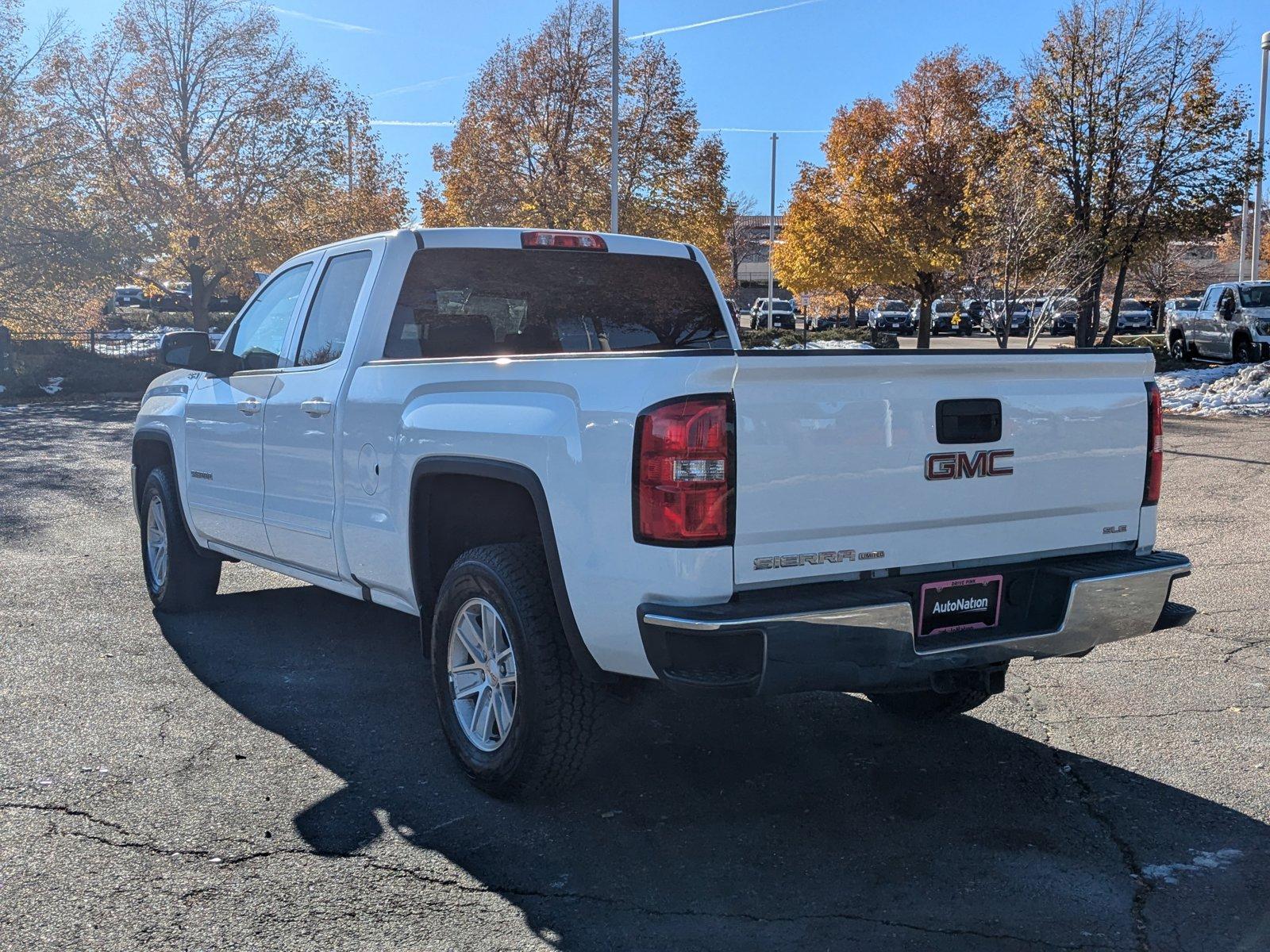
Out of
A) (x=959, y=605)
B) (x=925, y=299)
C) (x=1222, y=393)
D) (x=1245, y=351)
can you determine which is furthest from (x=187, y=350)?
(x=925, y=299)

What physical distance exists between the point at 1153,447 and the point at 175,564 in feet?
17.0

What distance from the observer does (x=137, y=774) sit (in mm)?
4551

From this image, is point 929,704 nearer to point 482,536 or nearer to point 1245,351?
point 482,536

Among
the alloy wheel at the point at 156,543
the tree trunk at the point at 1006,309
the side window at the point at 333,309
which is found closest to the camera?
the side window at the point at 333,309

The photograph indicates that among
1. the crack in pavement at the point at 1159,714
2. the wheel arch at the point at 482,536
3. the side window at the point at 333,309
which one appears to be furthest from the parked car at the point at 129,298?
the crack in pavement at the point at 1159,714

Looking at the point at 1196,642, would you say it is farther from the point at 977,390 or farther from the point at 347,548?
the point at 347,548

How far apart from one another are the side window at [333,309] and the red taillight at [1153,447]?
3.23 metres

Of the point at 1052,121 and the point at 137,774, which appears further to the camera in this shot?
the point at 1052,121

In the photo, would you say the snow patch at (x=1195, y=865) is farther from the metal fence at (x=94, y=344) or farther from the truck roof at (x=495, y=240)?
the metal fence at (x=94, y=344)

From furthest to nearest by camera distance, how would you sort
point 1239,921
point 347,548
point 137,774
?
point 347,548 → point 137,774 → point 1239,921

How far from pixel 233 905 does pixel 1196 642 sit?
490 centimetres

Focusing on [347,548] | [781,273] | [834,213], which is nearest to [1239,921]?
[347,548]

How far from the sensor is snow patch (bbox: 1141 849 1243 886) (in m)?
3.72

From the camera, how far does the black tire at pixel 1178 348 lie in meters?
28.5
